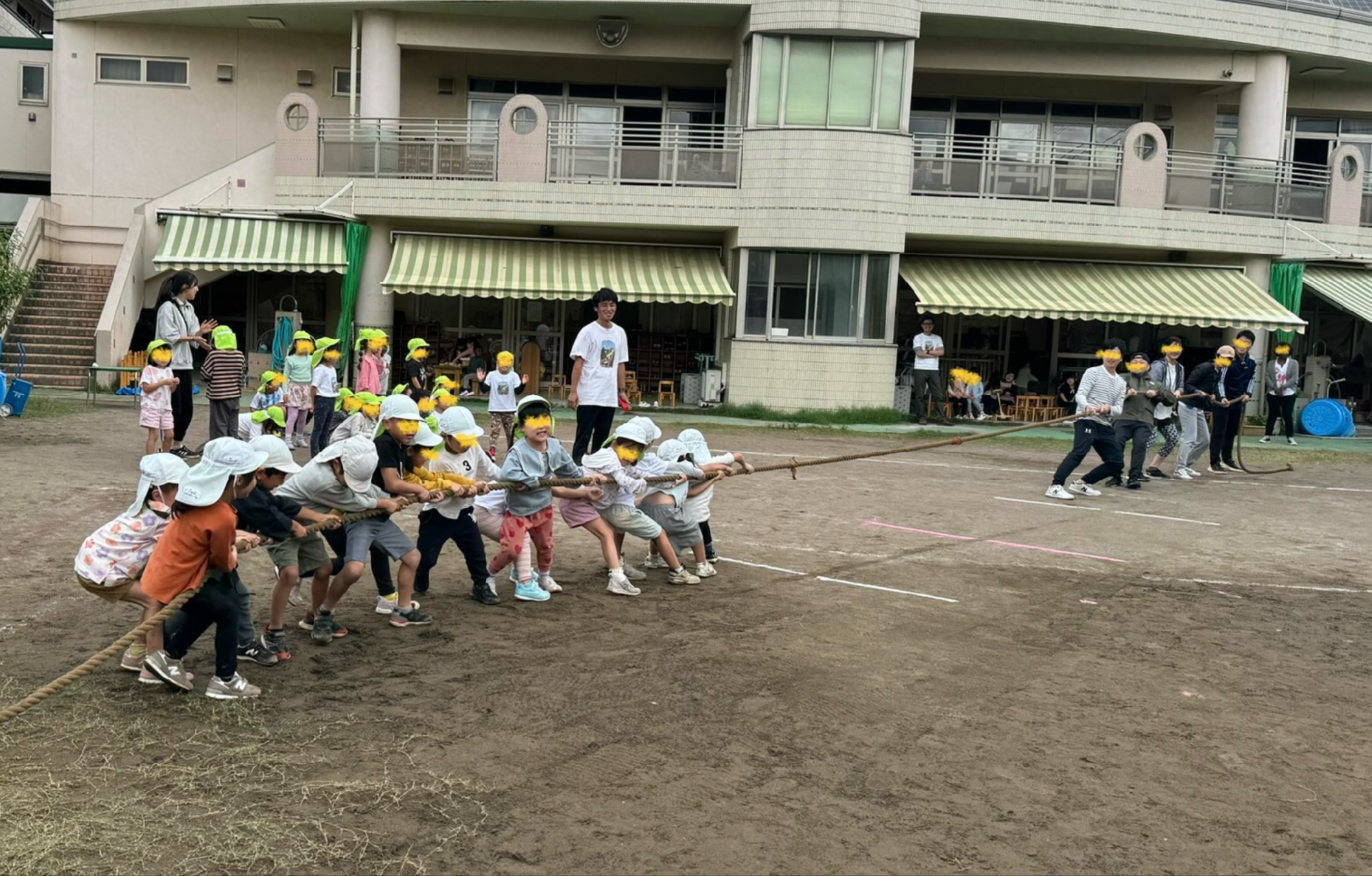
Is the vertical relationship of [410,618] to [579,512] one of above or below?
below

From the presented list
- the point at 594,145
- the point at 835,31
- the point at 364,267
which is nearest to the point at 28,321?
the point at 364,267

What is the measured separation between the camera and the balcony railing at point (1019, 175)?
80.7 ft

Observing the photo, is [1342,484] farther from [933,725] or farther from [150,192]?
[150,192]

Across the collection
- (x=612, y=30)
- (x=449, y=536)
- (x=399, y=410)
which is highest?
(x=612, y=30)

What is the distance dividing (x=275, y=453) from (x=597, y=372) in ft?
18.1

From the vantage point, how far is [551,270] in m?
24.4

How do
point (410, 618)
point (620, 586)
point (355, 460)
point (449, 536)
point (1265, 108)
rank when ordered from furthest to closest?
point (1265, 108)
point (620, 586)
point (449, 536)
point (410, 618)
point (355, 460)

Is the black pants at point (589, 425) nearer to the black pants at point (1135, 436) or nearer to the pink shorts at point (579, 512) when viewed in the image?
the pink shorts at point (579, 512)

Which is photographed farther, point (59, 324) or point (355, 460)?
point (59, 324)

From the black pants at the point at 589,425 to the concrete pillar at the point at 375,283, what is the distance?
13.2 meters

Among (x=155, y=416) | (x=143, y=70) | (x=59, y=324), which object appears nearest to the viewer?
(x=155, y=416)

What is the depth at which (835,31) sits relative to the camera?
23.1m

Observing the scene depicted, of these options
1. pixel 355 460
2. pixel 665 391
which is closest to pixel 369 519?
pixel 355 460

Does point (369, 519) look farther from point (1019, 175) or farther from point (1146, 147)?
point (1146, 147)
